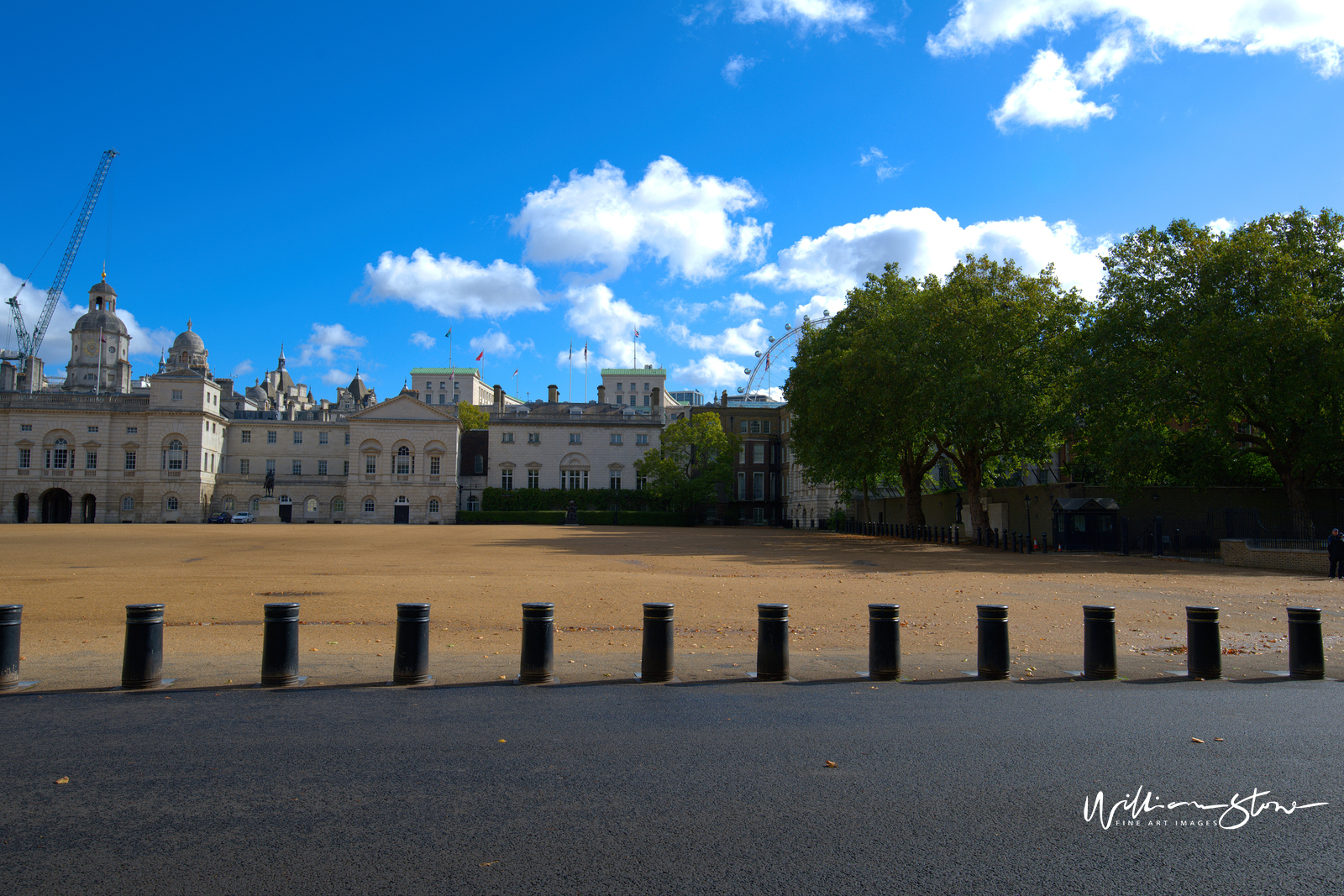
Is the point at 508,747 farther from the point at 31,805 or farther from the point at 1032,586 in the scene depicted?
the point at 1032,586

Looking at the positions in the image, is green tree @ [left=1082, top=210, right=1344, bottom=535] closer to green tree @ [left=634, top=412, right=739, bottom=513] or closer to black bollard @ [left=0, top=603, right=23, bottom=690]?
black bollard @ [left=0, top=603, right=23, bottom=690]

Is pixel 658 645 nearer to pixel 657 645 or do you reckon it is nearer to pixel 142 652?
pixel 657 645

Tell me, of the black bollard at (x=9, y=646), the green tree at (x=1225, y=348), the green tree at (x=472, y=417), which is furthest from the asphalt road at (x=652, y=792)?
the green tree at (x=472, y=417)

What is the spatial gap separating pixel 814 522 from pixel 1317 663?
7234 centimetres

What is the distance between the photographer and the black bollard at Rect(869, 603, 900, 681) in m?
9.00

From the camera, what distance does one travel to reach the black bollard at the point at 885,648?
354 inches

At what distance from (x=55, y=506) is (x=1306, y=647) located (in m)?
102

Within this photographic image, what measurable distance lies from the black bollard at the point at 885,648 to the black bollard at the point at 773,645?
0.92m

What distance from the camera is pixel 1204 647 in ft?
30.0

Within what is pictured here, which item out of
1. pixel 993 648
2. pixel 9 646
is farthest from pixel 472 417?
pixel 993 648

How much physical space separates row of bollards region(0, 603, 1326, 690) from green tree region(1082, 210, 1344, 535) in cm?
2601

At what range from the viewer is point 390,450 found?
86.9 metres

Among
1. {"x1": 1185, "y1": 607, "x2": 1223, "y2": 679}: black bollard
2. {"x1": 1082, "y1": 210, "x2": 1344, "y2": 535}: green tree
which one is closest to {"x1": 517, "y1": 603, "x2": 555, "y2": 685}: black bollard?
{"x1": 1185, "y1": 607, "x2": 1223, "y2": 679}: black bollard

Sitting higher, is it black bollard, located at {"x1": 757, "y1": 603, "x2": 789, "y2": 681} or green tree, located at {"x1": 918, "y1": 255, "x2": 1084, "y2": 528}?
green tree, located at {"x1": 918, "y1": 255, "x2": 1084, "y2": 528}
